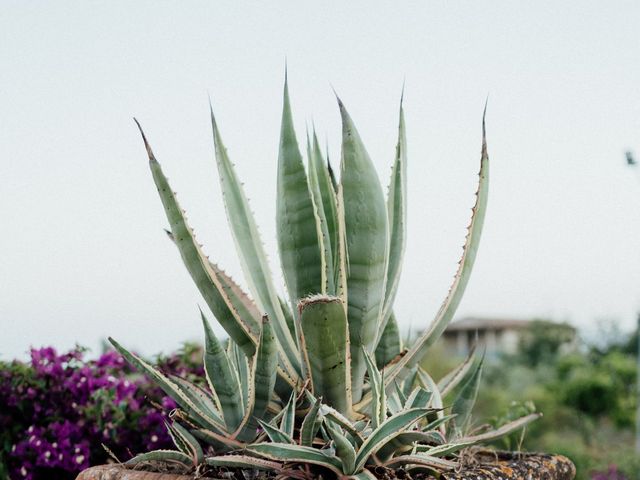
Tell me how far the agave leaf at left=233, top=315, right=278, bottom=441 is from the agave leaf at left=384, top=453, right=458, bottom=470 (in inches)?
14.1

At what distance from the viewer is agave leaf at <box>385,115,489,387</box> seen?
226 cm

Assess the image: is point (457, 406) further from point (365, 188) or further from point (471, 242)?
point (365, 188)

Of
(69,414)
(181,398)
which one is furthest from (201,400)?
(69,414)

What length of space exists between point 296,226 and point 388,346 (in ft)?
2.07

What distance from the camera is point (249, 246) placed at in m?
2.18

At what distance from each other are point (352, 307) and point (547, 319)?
2610cm

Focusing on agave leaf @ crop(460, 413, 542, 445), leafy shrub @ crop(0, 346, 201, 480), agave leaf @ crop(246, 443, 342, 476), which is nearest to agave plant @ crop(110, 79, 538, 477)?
agave leaf @ crop(246, 443, 342, 476)

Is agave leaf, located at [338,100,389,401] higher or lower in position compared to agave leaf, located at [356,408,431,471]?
higher

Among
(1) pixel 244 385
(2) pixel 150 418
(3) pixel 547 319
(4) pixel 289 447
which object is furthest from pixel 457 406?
(3) pixel 547 319

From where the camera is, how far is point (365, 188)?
6.17 feet

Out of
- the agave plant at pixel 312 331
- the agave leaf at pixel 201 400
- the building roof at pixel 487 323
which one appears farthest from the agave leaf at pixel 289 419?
the building roof at pixel 487 323

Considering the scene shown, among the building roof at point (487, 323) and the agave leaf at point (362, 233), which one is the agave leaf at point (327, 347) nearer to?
the agave leaf at point (362, 233)

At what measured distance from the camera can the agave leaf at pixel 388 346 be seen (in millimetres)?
2377

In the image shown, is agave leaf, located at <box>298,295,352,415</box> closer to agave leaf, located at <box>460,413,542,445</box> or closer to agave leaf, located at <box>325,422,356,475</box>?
agave leaf, located at <box>325,422,356,475</box>
